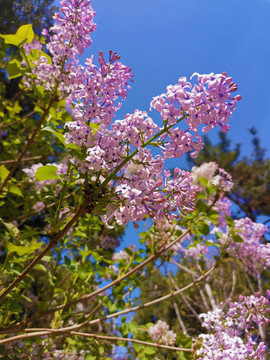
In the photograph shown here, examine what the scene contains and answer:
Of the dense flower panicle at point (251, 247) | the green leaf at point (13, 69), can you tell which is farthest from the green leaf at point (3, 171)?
the dense flower panicle at point (251, 247)

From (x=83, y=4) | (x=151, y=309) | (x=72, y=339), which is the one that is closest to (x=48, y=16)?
(x=83, y=4)

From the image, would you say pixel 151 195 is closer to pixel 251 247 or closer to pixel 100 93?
pixel 100 93

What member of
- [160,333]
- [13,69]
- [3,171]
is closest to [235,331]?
[160,333]

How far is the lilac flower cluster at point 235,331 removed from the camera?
1.58 metres

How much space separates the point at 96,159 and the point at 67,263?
4.20ft

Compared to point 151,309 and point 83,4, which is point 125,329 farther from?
point 151,309

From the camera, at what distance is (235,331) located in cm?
192

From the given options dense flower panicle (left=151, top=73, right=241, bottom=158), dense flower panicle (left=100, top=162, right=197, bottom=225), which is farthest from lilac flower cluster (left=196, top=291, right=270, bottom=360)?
dense flower panicle (left=151, top=73, right=241, bottom=158)

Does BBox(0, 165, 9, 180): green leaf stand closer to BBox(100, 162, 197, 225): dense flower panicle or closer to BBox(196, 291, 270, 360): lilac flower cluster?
BBox(100, 162, 197, 225): dense flower panicle

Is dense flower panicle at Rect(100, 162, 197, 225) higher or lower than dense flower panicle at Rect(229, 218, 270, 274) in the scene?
lower

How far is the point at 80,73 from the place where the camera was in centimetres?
113

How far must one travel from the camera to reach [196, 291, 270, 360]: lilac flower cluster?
5.18 feet

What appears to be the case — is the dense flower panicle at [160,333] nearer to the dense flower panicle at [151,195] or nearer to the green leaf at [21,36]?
the dense flower panicle at [151,195]

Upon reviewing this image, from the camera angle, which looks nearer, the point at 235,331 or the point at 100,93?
the point at 100,93
